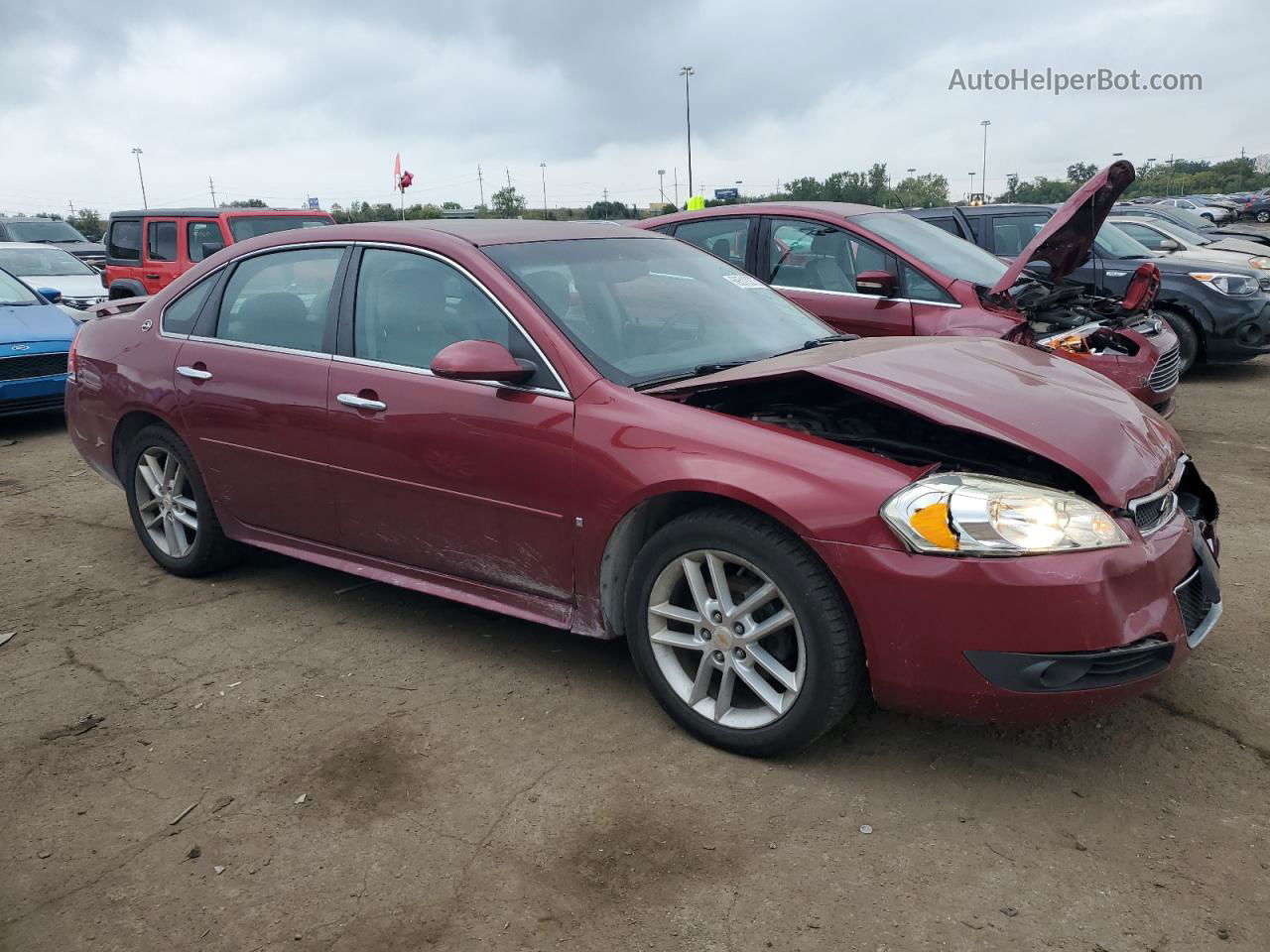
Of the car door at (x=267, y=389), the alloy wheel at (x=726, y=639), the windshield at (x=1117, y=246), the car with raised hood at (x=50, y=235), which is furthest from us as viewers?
the car with raised hood at (x=50, y=235)

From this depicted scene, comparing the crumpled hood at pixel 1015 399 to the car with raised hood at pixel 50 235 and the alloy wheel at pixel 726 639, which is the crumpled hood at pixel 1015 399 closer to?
the alloy wheel at pixel 726 639

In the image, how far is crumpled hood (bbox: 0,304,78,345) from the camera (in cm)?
835

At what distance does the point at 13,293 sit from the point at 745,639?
8.92m

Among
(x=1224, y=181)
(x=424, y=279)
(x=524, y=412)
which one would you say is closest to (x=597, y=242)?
(x=424, y=279)

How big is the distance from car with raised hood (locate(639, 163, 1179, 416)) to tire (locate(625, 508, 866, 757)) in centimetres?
346

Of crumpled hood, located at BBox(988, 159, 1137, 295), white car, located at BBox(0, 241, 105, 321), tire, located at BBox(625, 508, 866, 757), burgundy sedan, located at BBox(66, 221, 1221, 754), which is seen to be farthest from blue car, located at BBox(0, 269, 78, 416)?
crumpled hood, located at BBox(988, 159, 1137, 295)

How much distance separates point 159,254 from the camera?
42.5ft

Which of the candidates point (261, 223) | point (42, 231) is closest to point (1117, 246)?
point (261, 223)

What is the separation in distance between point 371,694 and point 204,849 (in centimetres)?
94

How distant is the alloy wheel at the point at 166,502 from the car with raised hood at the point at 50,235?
16.7 m

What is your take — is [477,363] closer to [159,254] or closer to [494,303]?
[494,303]

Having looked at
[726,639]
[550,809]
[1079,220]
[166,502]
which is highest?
[1079,220]

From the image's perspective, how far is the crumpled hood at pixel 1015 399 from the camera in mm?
2932

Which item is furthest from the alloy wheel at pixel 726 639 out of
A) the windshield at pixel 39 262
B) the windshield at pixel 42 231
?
the windshield at pixel 42 231
